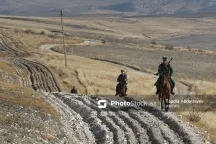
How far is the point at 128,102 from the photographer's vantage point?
28.6 metres

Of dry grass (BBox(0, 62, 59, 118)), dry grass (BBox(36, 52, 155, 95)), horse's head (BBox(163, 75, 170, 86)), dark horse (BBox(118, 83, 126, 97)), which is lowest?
dry grass (BBox(36, 52, 155, 95))

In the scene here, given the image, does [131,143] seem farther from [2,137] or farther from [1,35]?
[1,35]

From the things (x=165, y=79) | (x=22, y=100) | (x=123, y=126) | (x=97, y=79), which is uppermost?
(x=165, y=79)

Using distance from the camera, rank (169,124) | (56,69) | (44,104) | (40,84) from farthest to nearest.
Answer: (56,69), (40,84), (44,104), (169,124)

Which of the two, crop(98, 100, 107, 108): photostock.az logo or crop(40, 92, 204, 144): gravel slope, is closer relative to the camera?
crop(40, 92, 204, 144): gravel slope

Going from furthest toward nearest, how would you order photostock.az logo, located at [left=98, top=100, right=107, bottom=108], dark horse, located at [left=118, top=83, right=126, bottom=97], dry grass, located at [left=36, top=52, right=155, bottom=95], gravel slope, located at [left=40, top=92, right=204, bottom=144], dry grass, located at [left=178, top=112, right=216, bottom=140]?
dry grass, located at [left=36, top=52, right=155, bottom=95]
dark horse, located at [left=118, top=83, right=126, bottom=97]
photostock.az logo, located at [left=98, top=100, right=107, bottom=108]
dry grass, located at [left=178, top=112, right=216, bottom=140]
gravel slope, located at [left=40, top=92, right=204, bottom=144]

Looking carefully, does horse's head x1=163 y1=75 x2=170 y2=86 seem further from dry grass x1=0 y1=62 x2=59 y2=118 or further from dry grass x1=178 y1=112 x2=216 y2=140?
dry grass x1=0 y1=62 x2=59 y2=118

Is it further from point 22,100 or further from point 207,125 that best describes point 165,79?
point 22,100

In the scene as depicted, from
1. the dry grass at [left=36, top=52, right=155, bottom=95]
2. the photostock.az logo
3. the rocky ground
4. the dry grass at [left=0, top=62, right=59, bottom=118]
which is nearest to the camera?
the rocky ground

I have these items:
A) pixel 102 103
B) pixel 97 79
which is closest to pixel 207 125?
pixel 102 103

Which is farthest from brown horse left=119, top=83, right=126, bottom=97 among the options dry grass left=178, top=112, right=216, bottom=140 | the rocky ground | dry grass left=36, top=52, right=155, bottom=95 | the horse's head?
dry grass left=36, top=52, right=155, bottom=95

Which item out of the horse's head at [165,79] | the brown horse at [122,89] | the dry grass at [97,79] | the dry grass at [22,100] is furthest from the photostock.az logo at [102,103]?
the dry grass at [97,79]

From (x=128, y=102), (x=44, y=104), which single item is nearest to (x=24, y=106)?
(x=44, y=104)

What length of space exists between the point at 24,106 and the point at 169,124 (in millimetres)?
8351
